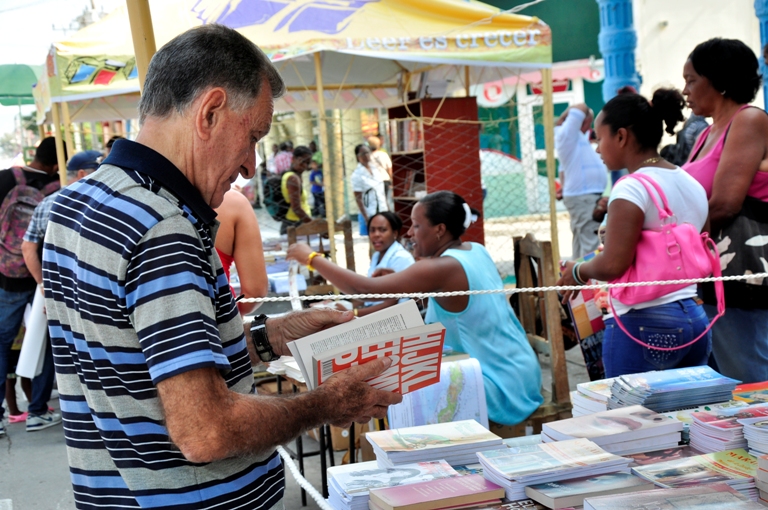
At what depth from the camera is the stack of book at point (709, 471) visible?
167 cm

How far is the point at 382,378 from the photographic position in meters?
1.48

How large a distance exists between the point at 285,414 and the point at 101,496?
14.3 inches

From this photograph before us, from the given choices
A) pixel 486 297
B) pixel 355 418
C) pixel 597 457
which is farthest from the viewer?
pixel 486 297

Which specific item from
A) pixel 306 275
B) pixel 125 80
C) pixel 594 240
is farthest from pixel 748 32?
pixel 125 80

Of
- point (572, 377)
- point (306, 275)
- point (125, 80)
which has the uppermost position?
point (125, 80)

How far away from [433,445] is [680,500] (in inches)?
26.0

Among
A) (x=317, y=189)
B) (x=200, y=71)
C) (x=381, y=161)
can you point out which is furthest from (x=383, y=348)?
(x=317, y=189)

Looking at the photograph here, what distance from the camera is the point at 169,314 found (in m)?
1.09

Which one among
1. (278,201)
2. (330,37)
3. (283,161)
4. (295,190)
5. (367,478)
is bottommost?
(367,478)

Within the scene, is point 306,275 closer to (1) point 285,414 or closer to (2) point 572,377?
(2) point 572,377

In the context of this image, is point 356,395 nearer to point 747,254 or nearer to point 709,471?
point 709,471

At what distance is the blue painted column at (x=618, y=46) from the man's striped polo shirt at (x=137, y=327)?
27.4 ft

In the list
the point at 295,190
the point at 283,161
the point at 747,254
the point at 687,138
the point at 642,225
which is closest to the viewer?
the point at 642,225

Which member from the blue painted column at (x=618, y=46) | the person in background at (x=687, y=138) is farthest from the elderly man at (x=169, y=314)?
the blue painted column at (x=618, y=46)
